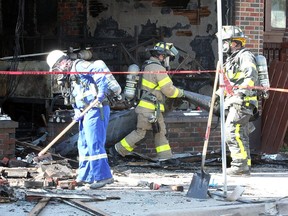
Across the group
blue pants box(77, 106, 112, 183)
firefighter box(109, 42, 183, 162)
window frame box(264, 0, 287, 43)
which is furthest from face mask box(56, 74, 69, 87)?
window frame box(264, 0, 287, 43)

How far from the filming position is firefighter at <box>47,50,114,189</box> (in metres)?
9.08

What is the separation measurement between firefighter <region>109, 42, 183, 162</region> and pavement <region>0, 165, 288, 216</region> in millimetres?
842

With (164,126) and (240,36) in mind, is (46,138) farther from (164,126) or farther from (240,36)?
(240,36)

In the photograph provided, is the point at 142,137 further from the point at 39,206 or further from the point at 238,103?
the point at 39,206

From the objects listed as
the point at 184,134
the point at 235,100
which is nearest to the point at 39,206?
the point at 235,100

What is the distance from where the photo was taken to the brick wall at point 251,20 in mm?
12961

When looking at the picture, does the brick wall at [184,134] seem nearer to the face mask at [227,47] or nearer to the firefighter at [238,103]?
the firefighter at [238,103]

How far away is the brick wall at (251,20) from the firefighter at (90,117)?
4.58m

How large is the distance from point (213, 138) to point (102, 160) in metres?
4.03

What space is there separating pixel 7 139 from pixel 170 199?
3.08 m

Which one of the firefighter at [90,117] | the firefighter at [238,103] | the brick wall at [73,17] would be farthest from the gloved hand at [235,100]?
the brick wall at [73,17]

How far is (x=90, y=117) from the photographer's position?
29.9ft

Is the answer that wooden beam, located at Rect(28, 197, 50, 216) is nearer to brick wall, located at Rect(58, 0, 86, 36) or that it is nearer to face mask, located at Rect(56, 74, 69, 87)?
face mask, located at Rect(56, 74, 69, 87)

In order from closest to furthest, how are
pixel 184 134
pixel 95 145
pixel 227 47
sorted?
1. pixel 95 145
2. pixel 227 47
3. pixel 184 134
